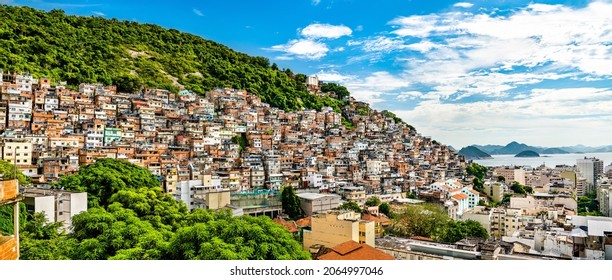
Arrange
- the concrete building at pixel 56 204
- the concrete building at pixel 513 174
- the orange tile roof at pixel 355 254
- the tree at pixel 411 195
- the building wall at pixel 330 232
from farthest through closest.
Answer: the concrete building at pixel 513 174
the tree at pixel 411 195
the building wall at pixel 330 232
the concrete building at pixel 56 204
the orange tile roof at pixel 355 254

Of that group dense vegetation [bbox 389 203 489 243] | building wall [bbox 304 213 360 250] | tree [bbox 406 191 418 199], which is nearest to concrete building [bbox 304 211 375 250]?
building wall [bbox 304 213 360 250]

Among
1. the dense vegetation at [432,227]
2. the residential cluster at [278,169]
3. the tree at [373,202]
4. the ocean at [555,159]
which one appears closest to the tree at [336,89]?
the residential cluster at [278,169]

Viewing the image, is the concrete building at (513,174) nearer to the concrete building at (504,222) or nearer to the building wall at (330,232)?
the concrete building at (504,222)

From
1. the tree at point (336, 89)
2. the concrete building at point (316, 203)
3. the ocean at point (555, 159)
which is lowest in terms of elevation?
the concrete building at point (316, 203)

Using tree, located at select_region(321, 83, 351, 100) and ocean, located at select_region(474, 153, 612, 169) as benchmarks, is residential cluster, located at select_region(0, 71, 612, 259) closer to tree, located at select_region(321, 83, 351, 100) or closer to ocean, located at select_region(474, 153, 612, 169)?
ocean, located at select_region(474, 153, 612, 169)

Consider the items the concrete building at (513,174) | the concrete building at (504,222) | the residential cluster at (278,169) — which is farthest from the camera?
the concrete building at (513,174)

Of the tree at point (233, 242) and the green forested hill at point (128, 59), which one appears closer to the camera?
the tree at point (233, 242)
